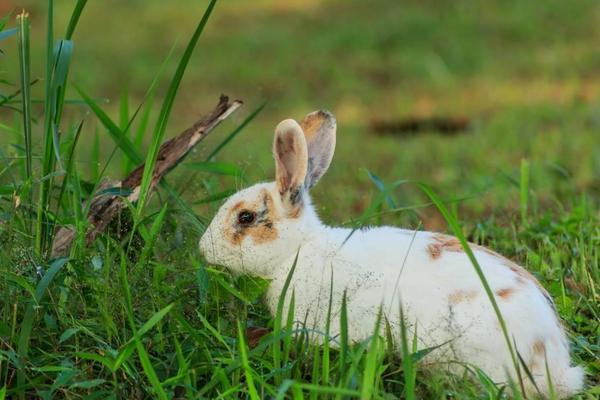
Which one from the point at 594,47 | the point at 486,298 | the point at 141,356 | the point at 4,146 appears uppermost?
the point at 594,47

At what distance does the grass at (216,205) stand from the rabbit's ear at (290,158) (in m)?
0.24

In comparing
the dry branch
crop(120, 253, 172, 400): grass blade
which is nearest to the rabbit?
A: the dry branch

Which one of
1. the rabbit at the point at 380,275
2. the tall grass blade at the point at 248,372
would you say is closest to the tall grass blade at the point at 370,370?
the rabbit at the point at 380,275

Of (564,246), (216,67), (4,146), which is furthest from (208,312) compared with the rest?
(216,67)

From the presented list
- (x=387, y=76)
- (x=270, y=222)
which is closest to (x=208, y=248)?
(x=270, y=222)

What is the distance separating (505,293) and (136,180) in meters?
1.26

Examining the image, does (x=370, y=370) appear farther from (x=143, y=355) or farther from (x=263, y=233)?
(x=263, y=233)

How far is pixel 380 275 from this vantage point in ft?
10.3

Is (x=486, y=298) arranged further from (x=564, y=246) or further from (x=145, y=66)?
(x=145, y=66)

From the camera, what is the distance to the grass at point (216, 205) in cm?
286

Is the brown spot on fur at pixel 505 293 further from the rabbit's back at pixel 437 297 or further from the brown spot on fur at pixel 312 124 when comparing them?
the brown spot on fur at pixel 312 124

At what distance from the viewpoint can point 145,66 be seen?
10109 mm

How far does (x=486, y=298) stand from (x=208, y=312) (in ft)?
2.59

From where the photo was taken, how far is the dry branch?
11.3ft
